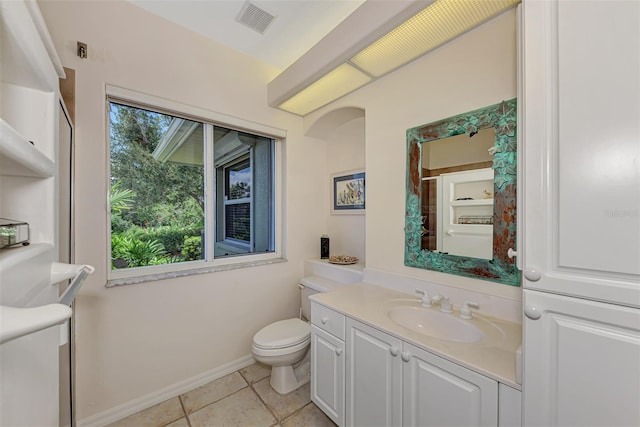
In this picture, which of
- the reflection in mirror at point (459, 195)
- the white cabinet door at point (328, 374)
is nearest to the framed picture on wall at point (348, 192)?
the reflection in mirror at point (459, 195)

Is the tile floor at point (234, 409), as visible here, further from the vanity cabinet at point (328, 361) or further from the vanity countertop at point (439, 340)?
the vanity countertop at point (439, 340)

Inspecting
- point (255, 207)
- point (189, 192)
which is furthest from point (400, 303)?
point (189, 192)

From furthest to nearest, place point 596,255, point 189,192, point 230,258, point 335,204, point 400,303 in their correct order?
point 335,204, point 230,258, point 189,192, point 400,303, point 596,255

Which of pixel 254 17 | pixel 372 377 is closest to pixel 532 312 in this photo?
pixel 372 377

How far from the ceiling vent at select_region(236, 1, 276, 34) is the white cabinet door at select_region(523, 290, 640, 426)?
214 cm

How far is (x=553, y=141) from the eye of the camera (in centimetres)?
75

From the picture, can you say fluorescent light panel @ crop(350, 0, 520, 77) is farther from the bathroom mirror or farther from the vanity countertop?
the vanity countertop

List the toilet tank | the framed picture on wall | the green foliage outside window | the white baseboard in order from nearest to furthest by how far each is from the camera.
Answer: the white baseboard
the green foliage outside window
the toilet tank
the framed picture on wall

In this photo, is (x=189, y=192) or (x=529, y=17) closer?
(x=529, y=17)

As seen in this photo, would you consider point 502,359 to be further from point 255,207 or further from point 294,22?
point 294,22

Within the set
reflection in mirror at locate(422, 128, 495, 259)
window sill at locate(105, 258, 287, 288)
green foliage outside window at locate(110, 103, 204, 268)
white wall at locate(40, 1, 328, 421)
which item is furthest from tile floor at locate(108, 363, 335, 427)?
reflection in mirror at locate(422, 128, 495, 259)

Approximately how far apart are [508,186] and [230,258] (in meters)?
2.10

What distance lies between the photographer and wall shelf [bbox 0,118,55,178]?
0.42 metres

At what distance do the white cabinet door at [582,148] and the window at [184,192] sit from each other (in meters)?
2.06
